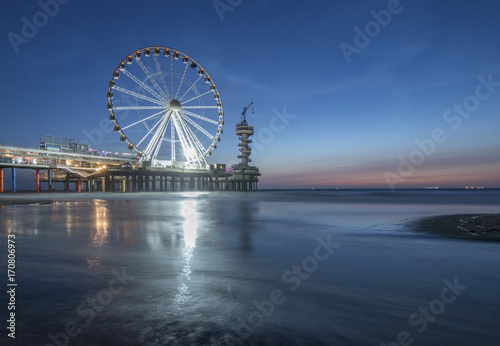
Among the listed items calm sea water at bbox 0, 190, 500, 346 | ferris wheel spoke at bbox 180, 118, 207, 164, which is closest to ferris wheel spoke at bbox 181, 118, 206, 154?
ferris wheel spoke at bbox 180, 118, 207, 164

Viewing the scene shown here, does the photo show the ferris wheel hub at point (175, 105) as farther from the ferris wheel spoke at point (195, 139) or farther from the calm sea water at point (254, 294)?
the calm sea water at point (254, 294)

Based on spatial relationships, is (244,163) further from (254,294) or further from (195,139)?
(254,294)

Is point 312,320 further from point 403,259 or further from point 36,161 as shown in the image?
point 36,161

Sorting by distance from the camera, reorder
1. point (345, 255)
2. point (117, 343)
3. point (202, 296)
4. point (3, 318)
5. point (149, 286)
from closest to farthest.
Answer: point (117, 343), point (3, 318), point (202, 296), point (149, 286), point (345, 255)

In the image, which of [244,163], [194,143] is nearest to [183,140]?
[194,143]

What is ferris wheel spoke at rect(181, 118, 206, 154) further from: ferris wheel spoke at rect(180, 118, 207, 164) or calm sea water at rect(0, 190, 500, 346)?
calm sea water at rect(0, 190, 500, 346)

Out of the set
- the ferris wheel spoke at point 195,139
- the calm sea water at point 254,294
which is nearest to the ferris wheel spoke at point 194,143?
the ferris wheel spoke at point 195,139

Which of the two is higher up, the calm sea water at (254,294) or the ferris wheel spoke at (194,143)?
the ferris wheel spoke at (194,143)

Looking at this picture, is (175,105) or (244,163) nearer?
(175,105)

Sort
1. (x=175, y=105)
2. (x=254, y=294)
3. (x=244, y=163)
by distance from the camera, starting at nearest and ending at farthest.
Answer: (x=254, y=294) < (x=175, y=105) < (x=244, y=163)

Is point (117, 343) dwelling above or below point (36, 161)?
below

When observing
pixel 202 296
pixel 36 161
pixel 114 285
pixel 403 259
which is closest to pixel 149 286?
pixel 114 285
